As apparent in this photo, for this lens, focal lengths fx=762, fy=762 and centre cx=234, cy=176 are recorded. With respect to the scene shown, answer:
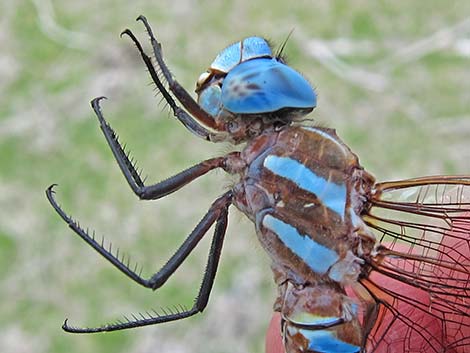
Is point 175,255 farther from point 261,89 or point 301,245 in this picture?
point 261,89

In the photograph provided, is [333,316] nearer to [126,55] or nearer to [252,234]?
[252,234]

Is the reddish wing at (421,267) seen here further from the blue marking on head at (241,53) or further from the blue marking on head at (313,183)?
the blue marking on head at (241,53)

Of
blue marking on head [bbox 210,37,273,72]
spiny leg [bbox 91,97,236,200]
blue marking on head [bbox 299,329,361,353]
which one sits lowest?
blue marking on head [bbox 299,329,361,353]

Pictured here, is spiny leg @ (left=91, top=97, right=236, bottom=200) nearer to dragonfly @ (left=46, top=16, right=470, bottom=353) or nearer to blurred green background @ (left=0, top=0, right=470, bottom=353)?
dragonfly @ (left=46, top=16, right=470, bottom=353)

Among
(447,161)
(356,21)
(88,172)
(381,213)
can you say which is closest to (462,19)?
(356,21)

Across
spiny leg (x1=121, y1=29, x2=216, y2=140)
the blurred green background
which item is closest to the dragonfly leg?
spiny leg (x1=121, y1=29, x2=216, y2=140)

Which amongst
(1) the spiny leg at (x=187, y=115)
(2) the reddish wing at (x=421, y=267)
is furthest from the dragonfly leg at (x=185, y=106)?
(2) the reddish wing at (x=421, y=267)

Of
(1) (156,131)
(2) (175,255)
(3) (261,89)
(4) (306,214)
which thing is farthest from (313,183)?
(1) (156,131)
